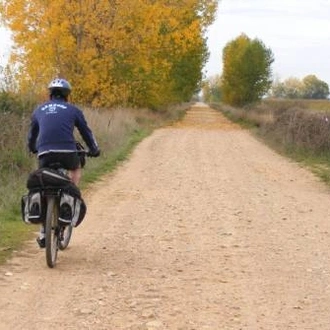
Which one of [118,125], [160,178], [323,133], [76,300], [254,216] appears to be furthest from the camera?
[118,125]

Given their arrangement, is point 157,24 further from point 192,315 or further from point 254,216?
point 192,315

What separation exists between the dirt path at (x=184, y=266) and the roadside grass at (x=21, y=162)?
74cm

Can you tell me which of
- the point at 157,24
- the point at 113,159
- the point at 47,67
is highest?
the point at 157,24

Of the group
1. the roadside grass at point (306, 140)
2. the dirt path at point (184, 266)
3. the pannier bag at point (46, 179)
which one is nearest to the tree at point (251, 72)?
the roadside grass at point (306, 140)

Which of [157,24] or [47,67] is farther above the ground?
[157,24]

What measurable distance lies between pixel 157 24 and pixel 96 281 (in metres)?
22.0

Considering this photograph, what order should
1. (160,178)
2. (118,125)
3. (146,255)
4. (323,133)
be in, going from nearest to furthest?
(146,255) → (160,178) → (323,133) → (118,125)

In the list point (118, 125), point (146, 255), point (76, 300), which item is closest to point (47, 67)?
point (118, 125)

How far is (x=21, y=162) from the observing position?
13352 millimetres

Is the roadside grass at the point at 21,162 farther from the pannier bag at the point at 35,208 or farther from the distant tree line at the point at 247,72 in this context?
the distant tree line at the point at 247,72

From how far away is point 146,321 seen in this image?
18.3ft

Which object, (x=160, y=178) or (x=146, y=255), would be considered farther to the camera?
(x=160, y=178)

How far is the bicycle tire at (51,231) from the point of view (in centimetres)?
710

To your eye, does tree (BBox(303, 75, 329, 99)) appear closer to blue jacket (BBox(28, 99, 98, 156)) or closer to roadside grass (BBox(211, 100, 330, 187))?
roadside grass (BBox(211, 100, 330, 187))
